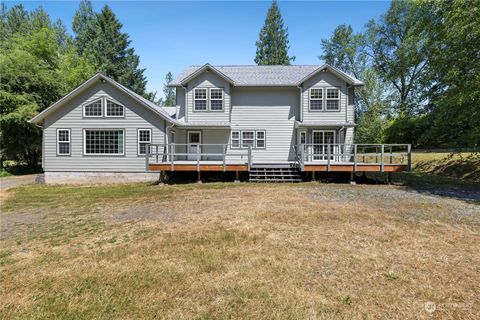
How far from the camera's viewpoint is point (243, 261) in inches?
189

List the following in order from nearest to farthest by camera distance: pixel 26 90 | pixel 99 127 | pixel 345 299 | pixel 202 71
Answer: pixel 345 299
pixel 99 127
pixel 202 71
pixel 26 90

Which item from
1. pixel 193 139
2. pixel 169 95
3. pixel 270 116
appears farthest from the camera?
pixel 169 95

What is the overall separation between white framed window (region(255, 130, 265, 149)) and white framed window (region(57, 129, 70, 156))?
11.4m

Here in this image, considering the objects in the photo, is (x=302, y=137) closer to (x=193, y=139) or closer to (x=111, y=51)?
(x=193, y=139)

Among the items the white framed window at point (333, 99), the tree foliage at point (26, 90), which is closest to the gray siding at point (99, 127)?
the tree foliage at point (26, 90)

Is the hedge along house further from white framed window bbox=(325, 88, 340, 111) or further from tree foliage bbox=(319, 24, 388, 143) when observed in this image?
tree foliage bbox=(319, 24, 388, 143)

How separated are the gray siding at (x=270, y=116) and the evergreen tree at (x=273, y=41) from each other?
25.2 m

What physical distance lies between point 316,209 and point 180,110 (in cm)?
1268

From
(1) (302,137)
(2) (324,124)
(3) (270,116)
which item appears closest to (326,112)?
(2) (324,124)

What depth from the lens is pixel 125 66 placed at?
38781 mm

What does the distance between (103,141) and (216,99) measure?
7.25 meters

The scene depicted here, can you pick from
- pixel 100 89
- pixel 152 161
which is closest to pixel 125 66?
pixel 100 89

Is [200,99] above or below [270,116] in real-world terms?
above

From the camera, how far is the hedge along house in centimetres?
1567
